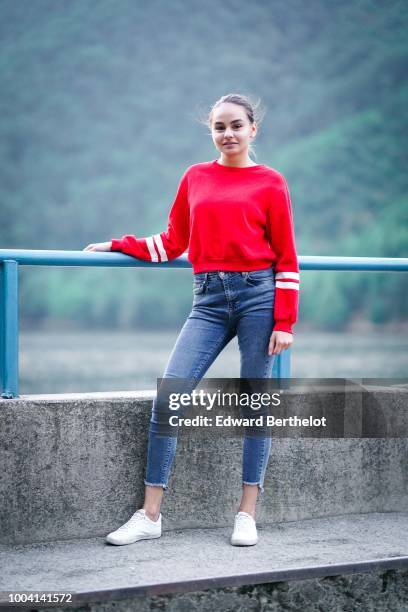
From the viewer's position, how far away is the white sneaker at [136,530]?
11.3 feet

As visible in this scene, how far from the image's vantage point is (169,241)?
368 centimetres

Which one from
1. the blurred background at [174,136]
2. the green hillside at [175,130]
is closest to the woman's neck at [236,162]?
the blurred background at [174,136]

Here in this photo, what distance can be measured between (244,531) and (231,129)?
1572 millimetres

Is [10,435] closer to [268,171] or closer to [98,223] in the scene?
[268,171]

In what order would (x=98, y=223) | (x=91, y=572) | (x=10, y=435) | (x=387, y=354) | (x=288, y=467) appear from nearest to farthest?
(x=91, y=572) < (x=10, y=435) < (x=288, y=467) < (x=387, y=354) < (x=98, y=223)

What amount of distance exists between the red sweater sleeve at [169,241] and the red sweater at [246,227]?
3.6 inches

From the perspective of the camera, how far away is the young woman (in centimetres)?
344

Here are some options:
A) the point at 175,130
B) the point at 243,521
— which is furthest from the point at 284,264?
the point at 175,130

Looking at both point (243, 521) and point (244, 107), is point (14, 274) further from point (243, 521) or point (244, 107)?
point (243, 521)

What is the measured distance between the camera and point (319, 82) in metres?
71.7

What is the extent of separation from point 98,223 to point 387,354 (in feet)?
105

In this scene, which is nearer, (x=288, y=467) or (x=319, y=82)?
(x=288, y=467)

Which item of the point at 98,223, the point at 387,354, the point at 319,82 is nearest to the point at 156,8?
the point at 319,82

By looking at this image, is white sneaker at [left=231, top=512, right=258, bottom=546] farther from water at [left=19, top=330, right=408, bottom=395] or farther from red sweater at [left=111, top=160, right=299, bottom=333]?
water at [left=19, top=330, right=408, bottom=395]
